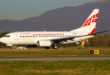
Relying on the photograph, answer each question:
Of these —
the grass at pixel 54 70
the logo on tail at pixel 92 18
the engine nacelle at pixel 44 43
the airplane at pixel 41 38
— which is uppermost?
the logo on tail at pixel 92 18

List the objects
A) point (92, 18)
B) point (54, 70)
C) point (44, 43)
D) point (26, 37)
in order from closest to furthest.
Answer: point (54, 70), point (44, 43), point (26, 37), point (92, 18)

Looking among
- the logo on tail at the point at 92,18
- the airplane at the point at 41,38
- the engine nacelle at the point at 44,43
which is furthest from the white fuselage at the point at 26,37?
the logo on tail at the point at 92,18

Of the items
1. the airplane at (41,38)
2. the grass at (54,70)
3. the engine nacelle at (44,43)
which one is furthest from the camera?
the airplane at (41,38)

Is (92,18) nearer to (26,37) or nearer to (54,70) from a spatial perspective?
(26,37)

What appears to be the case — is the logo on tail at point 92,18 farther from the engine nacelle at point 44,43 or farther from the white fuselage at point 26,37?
the engine nacelle at point 44,43

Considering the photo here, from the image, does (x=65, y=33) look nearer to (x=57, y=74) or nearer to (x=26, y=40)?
(x=26, y=40)

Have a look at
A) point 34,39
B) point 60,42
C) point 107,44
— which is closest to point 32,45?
point 34,39

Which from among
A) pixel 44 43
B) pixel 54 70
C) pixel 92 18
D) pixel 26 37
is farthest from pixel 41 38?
pixel 54 70

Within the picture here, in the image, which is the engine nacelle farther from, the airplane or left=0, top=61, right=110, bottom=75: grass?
left=0, top=61, right=110, bottom=75: grass

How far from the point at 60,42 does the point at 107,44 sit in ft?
131

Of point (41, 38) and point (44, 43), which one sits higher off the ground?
point (41, 38)

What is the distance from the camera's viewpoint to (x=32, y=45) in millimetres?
69312

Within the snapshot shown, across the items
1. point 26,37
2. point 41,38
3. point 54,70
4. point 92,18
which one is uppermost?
point 92,18

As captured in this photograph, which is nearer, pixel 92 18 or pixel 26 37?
pixel 26 37
